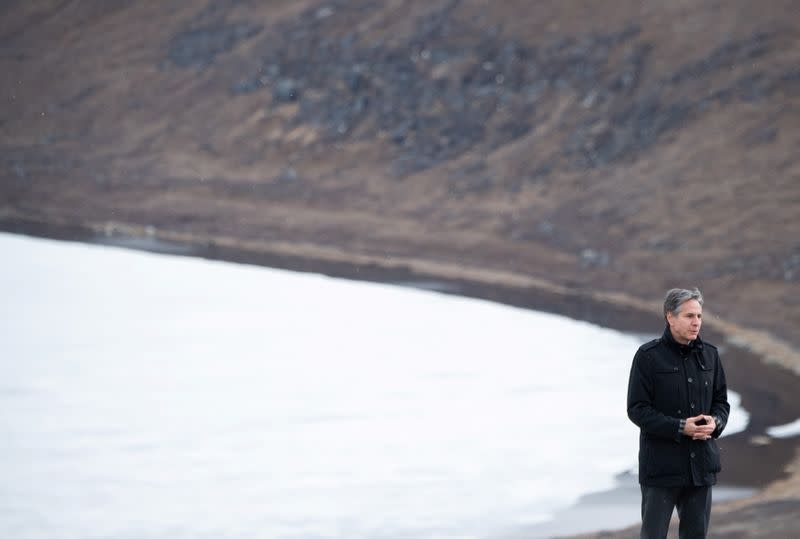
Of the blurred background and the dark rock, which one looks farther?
the dark rock

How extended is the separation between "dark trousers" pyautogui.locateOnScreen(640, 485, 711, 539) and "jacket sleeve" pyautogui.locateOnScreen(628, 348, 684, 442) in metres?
0.29

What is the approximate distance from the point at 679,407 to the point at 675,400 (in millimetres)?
36

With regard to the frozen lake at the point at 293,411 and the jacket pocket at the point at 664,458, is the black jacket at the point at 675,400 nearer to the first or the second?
the jacket pocket at the point at 664,458

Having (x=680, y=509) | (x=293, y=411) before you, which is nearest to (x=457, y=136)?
(x=293, y=411)

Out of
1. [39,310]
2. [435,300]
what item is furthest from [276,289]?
[39,310]

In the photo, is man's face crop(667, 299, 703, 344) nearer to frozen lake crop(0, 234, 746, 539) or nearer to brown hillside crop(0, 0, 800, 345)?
frozen lake crop(0, 234, 746, 539)

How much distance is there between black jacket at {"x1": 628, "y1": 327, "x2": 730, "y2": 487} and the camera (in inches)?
237

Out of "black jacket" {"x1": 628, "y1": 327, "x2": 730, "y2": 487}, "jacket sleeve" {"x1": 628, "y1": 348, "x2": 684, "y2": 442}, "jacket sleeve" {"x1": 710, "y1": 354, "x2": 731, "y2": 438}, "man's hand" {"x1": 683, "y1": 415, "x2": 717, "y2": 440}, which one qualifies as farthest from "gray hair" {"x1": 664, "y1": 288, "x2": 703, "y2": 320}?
"man's hand" {"x1": 683, "y1": 415, "x2": 717, "y2": 440}

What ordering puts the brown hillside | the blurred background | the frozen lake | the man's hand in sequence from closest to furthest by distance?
the man's hand
the frozen lake
the blurred background
the brown hillside

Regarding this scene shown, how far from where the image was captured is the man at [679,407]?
5938mm

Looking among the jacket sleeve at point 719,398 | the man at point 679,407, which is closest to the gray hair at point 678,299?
the man at point 679,407

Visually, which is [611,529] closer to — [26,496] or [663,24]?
[26,496]

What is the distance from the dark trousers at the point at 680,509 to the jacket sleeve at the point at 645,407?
288 mm

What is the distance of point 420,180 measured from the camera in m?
33.9
